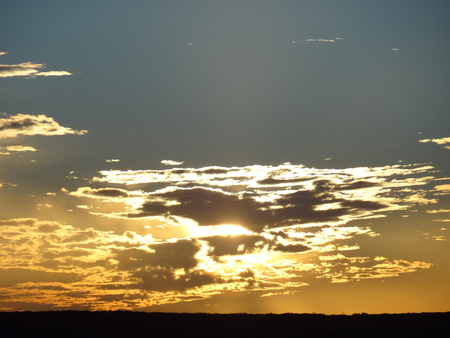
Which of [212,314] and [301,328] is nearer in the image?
[301,328]

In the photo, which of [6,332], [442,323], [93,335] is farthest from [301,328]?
[6,332]

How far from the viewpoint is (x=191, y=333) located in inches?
2078

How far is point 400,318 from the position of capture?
198 feet

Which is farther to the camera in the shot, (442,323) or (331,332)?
(442,323)

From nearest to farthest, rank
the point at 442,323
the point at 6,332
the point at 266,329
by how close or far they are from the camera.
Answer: the point at 6,332 → the point at 266,329 → the point at 442,323

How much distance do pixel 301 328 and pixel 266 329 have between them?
4.00 m

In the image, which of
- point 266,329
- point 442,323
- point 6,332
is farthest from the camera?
point 442,323

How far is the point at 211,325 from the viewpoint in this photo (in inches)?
2196

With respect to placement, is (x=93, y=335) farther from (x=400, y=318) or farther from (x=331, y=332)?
(x=400, y=318)

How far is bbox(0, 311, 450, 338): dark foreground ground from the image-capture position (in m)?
52.3

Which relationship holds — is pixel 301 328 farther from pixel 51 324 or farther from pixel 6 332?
pixel 6 332

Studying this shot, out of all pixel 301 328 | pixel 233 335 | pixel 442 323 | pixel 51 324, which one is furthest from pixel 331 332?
pixel 51 324

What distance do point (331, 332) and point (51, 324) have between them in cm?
3029

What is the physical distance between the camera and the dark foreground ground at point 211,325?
5234 centimetres
